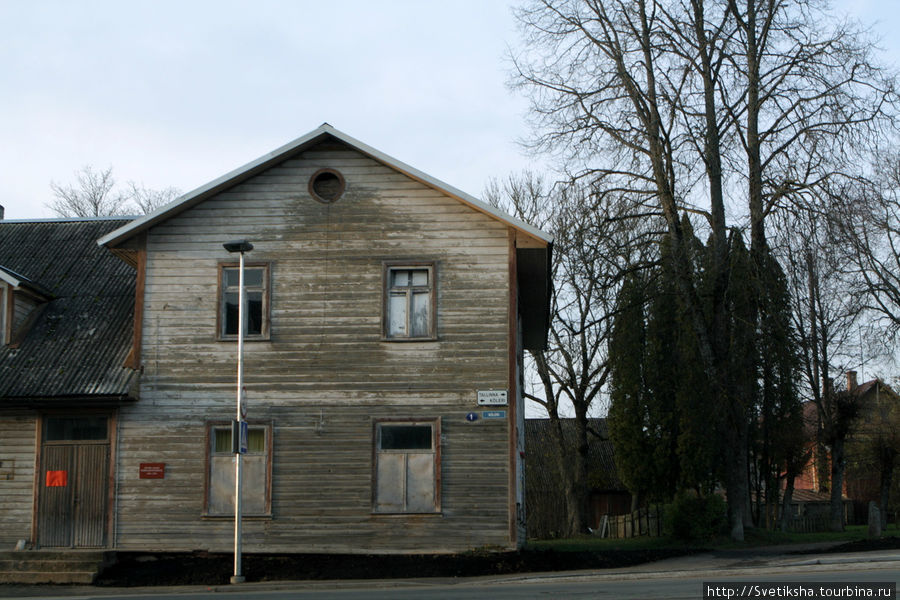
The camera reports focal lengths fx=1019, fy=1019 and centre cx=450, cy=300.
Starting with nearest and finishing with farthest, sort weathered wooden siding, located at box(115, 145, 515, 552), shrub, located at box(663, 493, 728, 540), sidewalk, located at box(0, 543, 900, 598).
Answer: sidewalk, located at box(0, 543, 900, 598)
weathered wooden siding, located at box(115, 145, 515, 552)
shrub, located at box(663, 493, 728, 540)

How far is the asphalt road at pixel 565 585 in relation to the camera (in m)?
14.3

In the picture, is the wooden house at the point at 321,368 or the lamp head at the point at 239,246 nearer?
the lamp head at the point at 239,246

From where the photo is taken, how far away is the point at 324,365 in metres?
20.5

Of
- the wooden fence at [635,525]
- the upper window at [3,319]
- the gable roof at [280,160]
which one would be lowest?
the wooden fence at [635,525]

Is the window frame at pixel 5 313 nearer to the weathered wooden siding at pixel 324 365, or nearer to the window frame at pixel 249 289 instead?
the weathered wooden siding at pixel 324 365

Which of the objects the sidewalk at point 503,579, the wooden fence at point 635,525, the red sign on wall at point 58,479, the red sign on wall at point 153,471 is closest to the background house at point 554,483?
the wooden fence at point 635,525

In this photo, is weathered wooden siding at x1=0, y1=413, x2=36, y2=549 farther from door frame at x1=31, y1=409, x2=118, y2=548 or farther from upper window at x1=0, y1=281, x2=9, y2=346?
upper window at x1=0, y1=281, x2=9, y2=346

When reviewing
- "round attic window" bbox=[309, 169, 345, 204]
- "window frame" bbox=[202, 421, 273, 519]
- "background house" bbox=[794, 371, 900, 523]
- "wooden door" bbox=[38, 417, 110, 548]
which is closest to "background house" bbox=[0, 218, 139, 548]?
"wooden door" bbox=[38, 417, 110, 548]

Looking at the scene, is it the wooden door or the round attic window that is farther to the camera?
the round attic window

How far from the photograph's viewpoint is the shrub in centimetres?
2868

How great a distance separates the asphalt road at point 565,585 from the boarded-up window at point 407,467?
7.77 ft

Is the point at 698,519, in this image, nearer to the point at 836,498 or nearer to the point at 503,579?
the point at 503,579

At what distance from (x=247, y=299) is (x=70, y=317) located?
4623 mm

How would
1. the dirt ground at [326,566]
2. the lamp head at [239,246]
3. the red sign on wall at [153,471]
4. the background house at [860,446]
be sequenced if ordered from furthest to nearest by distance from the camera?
1. the background house at [860,446]
2. the red sign on wall at [153,471]
3. the dirt ground at [326,566]
4. the lamp head at [239,246]
